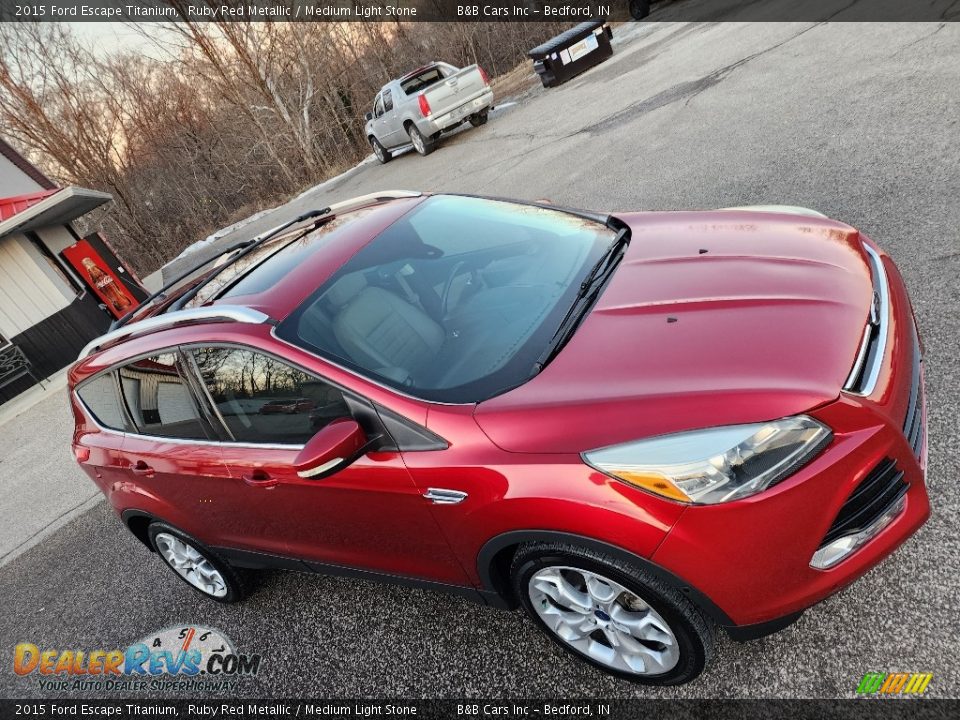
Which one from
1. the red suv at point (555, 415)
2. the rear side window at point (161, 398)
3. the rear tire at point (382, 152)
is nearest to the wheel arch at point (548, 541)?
the red suv at point (555, 415)

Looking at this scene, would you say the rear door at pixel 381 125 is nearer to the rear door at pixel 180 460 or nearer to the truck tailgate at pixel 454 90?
the truck tailgate at pixel 454 90

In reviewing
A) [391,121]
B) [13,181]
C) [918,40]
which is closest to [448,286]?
[918,40]

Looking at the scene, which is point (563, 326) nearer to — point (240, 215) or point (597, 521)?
point (597, 521)

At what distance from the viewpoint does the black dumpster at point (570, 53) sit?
52.3ft

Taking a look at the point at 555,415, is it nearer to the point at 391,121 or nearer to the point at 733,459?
the point at 733,459

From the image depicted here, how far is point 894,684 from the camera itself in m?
2.29

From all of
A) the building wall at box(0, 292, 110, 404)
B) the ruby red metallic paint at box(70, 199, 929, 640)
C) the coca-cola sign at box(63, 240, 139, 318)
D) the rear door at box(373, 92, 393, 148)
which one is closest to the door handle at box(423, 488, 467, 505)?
the ruby red metallic paint at box(70, 199, 929, 640)

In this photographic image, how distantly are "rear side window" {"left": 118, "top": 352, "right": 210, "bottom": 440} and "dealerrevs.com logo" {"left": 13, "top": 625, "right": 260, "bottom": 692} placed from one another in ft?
4.21

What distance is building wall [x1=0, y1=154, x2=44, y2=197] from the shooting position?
1486 centimetres

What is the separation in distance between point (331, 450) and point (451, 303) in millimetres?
992

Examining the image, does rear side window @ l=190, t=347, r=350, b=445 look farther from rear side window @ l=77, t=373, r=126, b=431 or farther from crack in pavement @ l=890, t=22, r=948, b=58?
crack in pavement @ l=890, t=22, r=948, b=58

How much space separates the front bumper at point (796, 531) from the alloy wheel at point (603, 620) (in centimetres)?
31

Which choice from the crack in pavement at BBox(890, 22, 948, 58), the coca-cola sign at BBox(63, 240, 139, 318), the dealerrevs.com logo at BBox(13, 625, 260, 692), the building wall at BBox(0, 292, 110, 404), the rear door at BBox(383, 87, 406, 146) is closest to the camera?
the dealerrevs.com logo at BBox(13, 625, 260, 692)

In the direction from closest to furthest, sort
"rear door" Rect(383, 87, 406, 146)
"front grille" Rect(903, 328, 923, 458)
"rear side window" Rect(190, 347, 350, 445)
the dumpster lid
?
"front grille" Rect(903, 328, 923, 458)
"rear side window" Rect(190, 347, 350, 445)
the dumpster lid
"rear door" Rect(383, 87, 406, 146)
